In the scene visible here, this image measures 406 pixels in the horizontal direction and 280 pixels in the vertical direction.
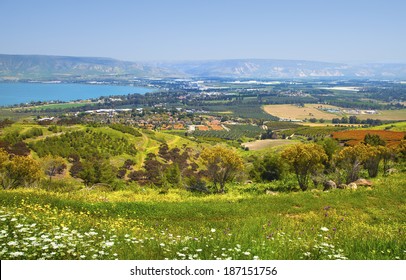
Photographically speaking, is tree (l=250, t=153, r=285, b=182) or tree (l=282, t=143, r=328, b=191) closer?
tree (l=282, t=143, r=328, b=191)

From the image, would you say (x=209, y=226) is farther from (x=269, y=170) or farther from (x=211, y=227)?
(x=269, y=170)

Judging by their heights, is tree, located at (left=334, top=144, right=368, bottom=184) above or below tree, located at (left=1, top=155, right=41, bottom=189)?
above

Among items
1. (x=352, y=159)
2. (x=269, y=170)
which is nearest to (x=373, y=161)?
(x=352, y=159)

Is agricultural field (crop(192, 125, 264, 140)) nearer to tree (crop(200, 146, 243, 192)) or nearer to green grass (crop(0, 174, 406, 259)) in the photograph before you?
tree (crop(200, 146, 243, 192))

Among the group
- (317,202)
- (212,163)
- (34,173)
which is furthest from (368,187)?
(34,173)

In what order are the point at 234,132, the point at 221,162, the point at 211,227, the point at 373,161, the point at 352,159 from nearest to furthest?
the point at 211,227 → the point at 373,161 → the point at 221,162 → the point at 352,159 → the point at 234,132

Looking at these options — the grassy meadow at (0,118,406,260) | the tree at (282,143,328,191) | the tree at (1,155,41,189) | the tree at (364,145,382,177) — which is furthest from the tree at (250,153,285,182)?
the tree at (1,155,41,189)

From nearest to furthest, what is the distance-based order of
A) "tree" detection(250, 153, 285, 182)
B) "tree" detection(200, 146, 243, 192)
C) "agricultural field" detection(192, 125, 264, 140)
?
"tree" detection(200, 146, 243, 192) → "tree" detection(250, 153, 285, 182) → "agricultural field" detection(192, 125, 264, 140)

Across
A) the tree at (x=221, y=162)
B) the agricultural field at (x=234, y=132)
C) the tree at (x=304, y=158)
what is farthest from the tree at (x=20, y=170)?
the agricultural field at (x=234, y=132)
